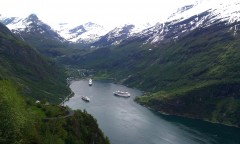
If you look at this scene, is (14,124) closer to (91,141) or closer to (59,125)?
(59,125)

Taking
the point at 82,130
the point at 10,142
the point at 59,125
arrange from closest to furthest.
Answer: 1. the point at 10,142
2. the point at 59,125
3. the point at 82,130

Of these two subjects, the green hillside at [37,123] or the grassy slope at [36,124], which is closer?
the grassy slope at [36,124]

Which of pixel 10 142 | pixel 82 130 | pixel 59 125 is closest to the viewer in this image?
pixel 10 142

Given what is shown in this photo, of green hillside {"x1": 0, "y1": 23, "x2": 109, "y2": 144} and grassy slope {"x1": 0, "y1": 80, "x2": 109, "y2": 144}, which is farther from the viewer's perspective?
green hillside {"x1": 0, "y1": 23, "x2": 109, "y2": 144}

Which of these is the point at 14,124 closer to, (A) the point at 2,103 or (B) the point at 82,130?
(A) the point at 2,103

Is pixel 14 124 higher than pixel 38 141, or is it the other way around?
pixel 14 124

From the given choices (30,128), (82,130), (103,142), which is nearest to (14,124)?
(30,128)

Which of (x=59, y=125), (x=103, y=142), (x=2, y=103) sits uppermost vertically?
(x=2, y=103)

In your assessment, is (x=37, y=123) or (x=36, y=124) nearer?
(x=36, y=124)

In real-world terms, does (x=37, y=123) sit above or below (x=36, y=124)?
above

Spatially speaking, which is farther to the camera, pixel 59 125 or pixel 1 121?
pixel 59 125
